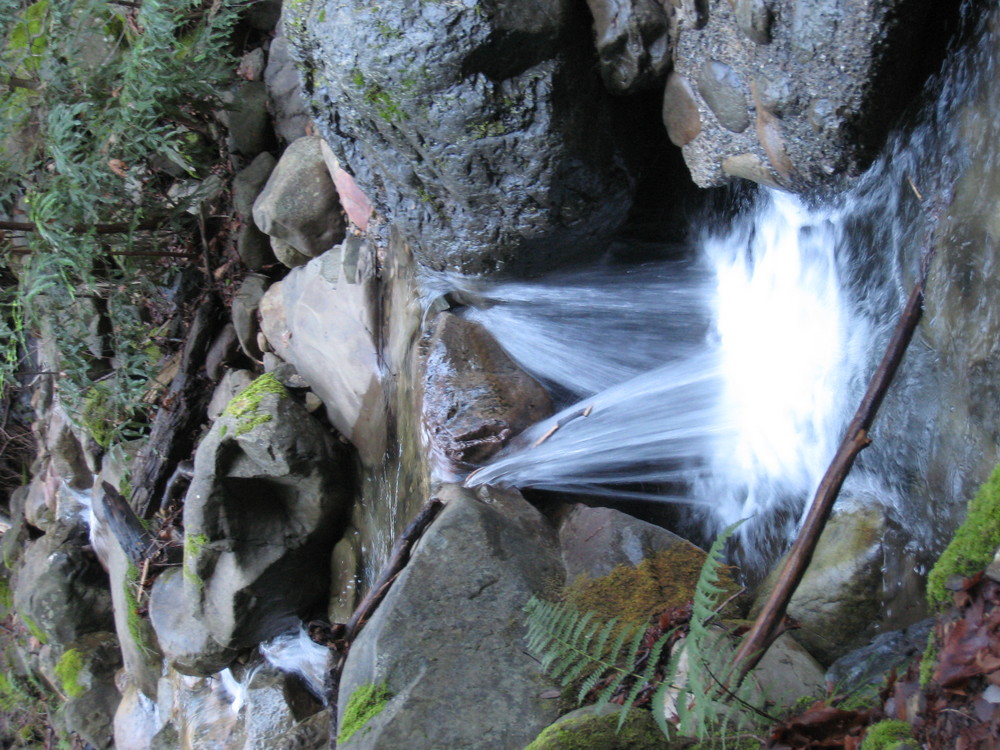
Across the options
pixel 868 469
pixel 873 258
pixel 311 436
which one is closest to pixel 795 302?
pixel 873 258

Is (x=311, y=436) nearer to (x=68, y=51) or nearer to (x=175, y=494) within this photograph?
(x=175, y=494)

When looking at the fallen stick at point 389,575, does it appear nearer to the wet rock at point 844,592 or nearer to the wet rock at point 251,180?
the wet rock at point 844,592

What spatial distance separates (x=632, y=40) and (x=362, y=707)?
240 cm

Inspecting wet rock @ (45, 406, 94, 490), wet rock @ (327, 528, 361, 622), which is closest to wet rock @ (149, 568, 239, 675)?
wet rock @ (327, 528, 361, 622)

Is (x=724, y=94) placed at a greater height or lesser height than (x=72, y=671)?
greater

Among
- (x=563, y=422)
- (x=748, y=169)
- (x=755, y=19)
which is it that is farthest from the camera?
(x=563, y=422)

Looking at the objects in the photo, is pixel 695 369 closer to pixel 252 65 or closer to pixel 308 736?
pixel 308 736

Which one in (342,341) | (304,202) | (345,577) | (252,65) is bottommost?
(345,577)

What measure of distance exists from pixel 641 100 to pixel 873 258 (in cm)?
106

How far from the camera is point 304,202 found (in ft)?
14.1

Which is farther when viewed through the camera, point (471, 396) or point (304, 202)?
point (304, 202)

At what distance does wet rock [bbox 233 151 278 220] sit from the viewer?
4.80 m

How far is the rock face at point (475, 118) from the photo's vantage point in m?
Answer: 2.75

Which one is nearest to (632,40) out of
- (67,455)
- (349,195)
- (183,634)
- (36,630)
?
(349,195)
